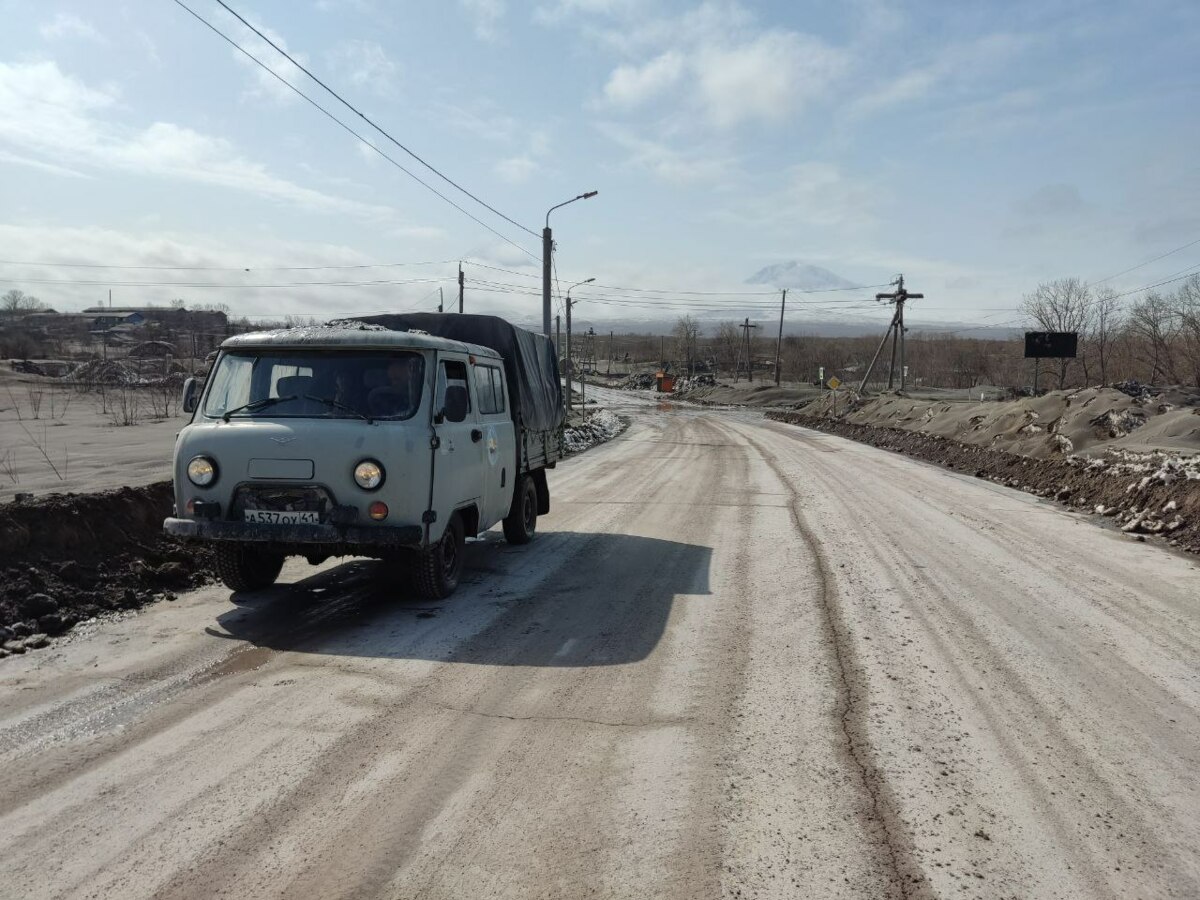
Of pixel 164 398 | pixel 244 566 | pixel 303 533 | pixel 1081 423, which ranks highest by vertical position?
pixel 1081 423

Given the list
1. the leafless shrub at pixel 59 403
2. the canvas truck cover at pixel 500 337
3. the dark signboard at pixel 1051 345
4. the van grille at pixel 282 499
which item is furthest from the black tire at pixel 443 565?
the dark signboard at pixel 1051 345

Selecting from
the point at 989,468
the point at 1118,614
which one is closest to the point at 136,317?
the point at 989,468

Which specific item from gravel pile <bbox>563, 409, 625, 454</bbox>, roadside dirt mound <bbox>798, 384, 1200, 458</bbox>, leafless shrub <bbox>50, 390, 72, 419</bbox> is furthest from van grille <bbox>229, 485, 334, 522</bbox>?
leafless shrub <bbox>50, 390, 72, 419</bbox>

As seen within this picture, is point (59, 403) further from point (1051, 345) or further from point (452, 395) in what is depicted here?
point (1051, 345)

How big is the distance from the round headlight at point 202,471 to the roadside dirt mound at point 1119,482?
434 inches

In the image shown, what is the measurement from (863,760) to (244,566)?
5407 millimetres

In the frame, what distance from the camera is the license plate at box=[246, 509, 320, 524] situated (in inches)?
249

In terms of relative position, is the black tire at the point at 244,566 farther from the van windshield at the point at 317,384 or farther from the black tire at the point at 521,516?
the black tire at the point at 521,516

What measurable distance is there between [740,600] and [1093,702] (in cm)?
297

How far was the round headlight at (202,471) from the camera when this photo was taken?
21.1 feet

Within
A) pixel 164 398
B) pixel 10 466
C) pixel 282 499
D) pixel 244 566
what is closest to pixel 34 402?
pixel 164 398

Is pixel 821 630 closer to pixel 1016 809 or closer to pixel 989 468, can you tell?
pixel 1016 809

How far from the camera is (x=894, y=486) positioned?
54.7 ft

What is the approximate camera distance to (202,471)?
645 cm
